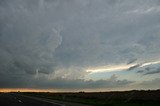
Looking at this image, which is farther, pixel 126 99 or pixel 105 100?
pixel 105 100

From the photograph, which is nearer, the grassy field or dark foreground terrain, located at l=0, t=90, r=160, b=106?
dark foreground terrain, located at l=0, t=90, r=160, b=106

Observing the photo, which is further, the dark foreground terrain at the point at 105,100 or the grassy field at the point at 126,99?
the grassy field at the point at 126,99
